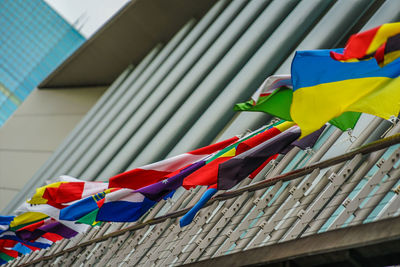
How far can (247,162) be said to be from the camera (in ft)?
21.7

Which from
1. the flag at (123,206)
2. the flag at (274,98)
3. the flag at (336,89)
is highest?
the flag at (336,89)

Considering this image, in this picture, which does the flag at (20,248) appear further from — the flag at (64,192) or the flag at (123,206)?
the flag at (123,206)

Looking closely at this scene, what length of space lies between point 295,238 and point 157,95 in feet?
37.4

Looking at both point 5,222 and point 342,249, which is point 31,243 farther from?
point 342,249

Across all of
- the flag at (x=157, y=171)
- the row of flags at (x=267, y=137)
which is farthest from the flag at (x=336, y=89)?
the flag at (x=157, y=171)

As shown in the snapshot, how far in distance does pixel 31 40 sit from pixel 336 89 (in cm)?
7627

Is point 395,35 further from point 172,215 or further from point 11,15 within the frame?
point 11,15

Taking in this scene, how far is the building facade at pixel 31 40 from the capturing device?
71188mm

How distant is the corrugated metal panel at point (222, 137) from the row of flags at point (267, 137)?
42 cm

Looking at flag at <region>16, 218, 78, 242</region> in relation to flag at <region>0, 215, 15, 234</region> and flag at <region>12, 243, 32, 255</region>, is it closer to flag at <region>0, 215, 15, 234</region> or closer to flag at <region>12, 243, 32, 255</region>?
flag at <region>0, 215, 15, 234</region>

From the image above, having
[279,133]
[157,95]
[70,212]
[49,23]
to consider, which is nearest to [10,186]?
[157,95]

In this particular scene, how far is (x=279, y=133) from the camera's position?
269 inches

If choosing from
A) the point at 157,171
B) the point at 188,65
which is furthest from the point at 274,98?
the point at 188,65

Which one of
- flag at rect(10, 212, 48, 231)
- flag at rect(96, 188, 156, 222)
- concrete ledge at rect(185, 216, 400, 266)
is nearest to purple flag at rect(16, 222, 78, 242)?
flag at rect(10, 212, 48, 231)
